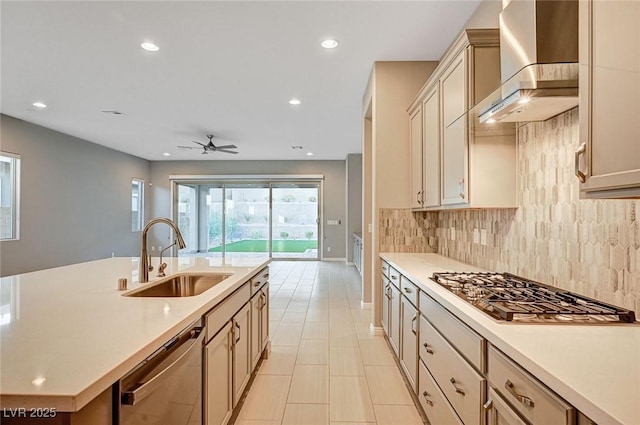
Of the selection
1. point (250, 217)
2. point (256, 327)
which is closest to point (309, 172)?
point (250, 217)

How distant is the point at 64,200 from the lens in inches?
246

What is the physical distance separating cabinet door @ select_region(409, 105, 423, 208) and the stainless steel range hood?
4.87 ft

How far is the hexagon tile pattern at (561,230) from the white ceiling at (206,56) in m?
1.43

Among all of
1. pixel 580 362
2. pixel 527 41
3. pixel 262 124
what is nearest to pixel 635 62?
pixel 527 41

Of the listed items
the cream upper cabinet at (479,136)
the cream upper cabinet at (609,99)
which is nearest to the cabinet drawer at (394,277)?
the cream upper cabinet at (479,136)

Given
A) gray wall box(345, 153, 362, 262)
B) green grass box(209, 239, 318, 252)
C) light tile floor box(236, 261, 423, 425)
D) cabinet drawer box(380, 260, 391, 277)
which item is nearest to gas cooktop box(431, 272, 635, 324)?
light tile floor box(236, 261, 423, 425)

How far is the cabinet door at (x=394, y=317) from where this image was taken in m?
2.64

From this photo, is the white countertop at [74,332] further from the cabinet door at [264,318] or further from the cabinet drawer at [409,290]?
the cabinet drawer at [409,290]

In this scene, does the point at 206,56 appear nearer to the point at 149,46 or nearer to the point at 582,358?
the point at 149,46

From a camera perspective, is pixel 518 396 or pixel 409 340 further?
pixel 409 340

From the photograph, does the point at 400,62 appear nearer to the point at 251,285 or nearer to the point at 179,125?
the point at 251,285

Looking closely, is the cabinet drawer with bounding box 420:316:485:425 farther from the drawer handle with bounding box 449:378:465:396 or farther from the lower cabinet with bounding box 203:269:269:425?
the lower cabinet with bounding box 203:269:269:425

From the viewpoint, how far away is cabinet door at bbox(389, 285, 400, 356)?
104 inches

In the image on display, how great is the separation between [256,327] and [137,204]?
313 inches
